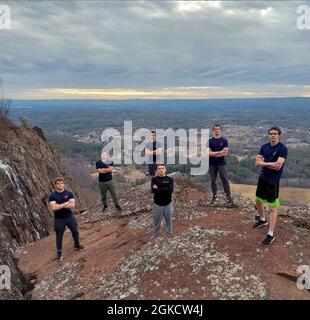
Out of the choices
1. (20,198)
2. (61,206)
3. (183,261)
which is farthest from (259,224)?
(20,198)

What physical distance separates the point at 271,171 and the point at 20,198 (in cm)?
1133

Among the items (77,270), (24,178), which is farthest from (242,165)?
(77,270)

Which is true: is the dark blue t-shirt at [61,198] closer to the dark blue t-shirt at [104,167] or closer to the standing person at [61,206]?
the standing person at [61,206]

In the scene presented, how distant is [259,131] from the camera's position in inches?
4722

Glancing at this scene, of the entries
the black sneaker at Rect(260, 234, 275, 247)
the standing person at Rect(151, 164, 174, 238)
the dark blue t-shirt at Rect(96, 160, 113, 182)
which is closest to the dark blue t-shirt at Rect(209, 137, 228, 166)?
the standing person at Rect(151, 164, 174, 238)

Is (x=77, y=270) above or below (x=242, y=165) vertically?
above

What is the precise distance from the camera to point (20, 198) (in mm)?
16984

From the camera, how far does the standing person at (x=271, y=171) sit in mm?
9906

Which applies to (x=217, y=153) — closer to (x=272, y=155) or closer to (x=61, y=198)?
(x=272, y=155)

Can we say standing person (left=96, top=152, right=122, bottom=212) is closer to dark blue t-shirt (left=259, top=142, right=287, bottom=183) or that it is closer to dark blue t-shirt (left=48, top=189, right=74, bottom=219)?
dark blue t-shirt (left=48, top=189, right=74, bottom=219)
